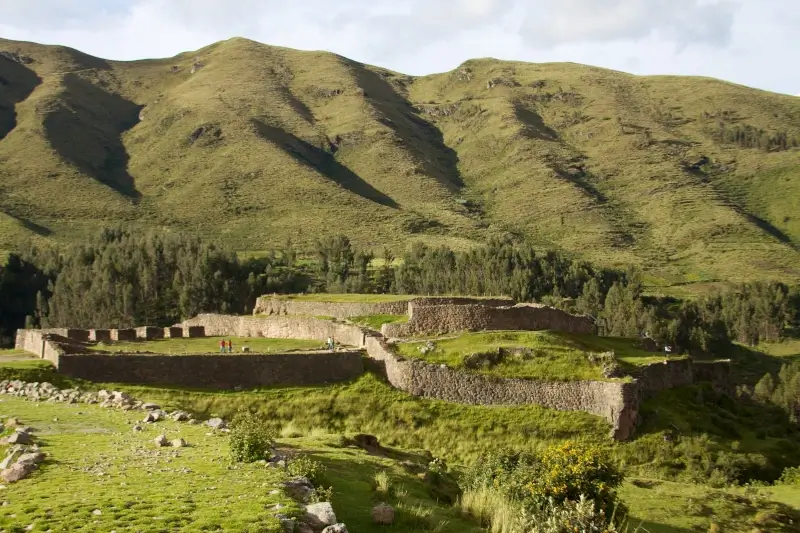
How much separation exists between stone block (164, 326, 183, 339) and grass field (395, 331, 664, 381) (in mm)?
16845

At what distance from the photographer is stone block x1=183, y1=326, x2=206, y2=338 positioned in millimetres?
49094

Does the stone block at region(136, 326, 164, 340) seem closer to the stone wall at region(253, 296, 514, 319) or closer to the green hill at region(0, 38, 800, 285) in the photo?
the stone wall at region(253, 296, 514, 319)

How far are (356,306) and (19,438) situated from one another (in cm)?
3279

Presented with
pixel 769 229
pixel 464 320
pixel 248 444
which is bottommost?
pixel 248 444

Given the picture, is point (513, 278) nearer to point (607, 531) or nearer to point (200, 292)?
point (200, 292)

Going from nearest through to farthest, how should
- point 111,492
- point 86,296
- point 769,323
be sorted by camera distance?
1. point 111,492
2. point 86,296
3. point 769,323

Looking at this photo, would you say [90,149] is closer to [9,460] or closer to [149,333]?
[149,333]

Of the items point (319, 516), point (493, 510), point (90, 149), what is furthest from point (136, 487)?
point (90, 149)

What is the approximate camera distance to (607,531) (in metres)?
14.7

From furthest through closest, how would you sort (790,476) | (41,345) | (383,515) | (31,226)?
(31,226), (41,345), (790,476), (383,515)

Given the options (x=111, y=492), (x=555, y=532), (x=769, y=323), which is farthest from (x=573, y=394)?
(x=769, y=323)

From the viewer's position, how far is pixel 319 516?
13.1 metres

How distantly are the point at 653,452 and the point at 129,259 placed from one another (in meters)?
71.5

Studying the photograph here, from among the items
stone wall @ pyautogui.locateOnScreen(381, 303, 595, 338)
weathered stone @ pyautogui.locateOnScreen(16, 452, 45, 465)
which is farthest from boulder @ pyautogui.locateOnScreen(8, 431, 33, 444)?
stone wall @ pyautogui.locateOnScreen(381, 303, 595, 338)
